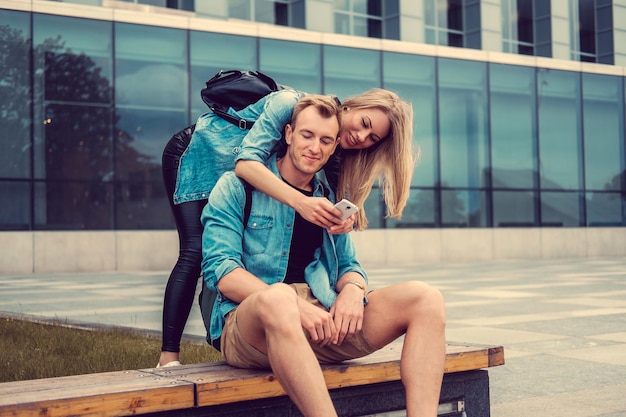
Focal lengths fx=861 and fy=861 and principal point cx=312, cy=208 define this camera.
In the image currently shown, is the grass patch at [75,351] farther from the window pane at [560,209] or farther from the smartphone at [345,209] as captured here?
the window pane at [560,209]

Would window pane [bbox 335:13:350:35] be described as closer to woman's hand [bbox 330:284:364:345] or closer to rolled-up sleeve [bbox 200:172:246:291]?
rolled-up sleeve [bbox 200:172:246:291]

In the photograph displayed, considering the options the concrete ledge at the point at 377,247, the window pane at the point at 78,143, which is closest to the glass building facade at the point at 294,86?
the window pane at the point at 78,143

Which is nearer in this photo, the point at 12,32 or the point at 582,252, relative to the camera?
the point at 12,32

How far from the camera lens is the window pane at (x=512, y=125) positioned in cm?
2441

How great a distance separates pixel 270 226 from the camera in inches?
133

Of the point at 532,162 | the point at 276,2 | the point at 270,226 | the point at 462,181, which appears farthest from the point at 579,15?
the point at 270,226

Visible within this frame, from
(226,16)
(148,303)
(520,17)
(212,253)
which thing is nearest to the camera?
(212,253)

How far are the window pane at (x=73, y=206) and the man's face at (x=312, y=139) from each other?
16269mm

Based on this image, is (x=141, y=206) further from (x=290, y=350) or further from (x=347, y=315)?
(x=290, y=350)

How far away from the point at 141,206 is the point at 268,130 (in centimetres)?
1651

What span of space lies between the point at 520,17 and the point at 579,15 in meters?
2.60

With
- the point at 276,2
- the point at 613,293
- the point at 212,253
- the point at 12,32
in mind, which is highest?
the point at 276,2

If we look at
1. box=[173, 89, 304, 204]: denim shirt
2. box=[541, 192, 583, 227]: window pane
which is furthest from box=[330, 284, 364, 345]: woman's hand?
box=[541, 192, 583, 227]: window pane

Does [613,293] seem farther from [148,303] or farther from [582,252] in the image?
[582,252]
